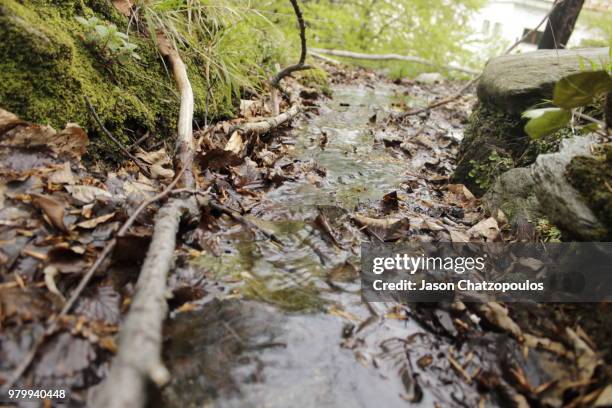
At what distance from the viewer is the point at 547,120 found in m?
1.93

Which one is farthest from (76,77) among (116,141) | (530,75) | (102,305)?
(530,75)

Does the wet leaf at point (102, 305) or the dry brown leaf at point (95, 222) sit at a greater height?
the dry brown leaf at point (95, 222)

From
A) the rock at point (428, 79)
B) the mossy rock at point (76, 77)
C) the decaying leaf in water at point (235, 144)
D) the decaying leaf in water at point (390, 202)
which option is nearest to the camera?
the mossy rock at point (76, 77)

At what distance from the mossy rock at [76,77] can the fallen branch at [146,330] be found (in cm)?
91

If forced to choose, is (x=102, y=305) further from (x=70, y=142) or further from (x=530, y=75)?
(x=530, y=75)

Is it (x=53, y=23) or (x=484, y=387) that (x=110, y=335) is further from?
(x=53, y=23)

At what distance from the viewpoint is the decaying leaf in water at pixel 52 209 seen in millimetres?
1656

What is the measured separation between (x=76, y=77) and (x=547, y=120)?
8.63ft

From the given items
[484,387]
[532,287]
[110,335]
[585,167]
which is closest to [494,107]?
[585,167]

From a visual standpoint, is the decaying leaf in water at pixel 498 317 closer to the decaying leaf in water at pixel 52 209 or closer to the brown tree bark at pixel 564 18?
the decaying leaf in water at pixel 52 209

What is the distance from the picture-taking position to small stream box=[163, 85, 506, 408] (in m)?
1.35

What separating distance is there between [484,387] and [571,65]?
253 cm

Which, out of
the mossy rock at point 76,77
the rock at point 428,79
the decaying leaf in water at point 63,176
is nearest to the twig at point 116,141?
the mossy rock at point 76,77

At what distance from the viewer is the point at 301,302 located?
69.1 inches
